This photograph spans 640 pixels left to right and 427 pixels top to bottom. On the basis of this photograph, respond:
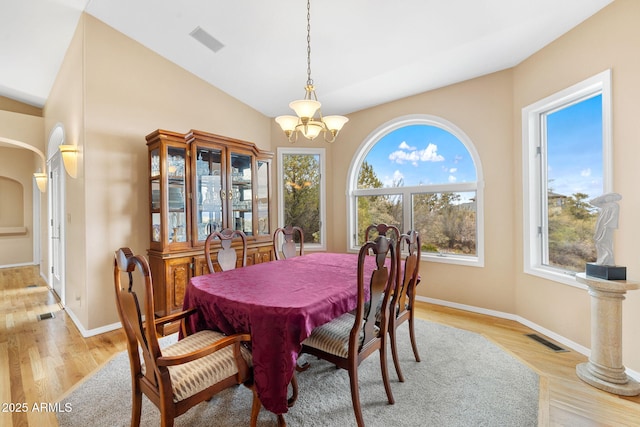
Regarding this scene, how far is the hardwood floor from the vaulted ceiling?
289 cm

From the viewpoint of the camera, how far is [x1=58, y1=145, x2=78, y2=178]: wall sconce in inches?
130

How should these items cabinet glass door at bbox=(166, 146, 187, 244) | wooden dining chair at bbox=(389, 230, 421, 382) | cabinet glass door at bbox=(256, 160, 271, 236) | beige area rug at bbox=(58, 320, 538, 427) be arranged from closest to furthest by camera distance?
beige area rug at bbox=(58, 320, 538, 427) → wooden dining chair at bbox=(389, 230, 421, 382) → cabinet glass door at bbox=(166, 146, 187, 244) → cabinet glass door at bbox=(256, 160, 271, 236)

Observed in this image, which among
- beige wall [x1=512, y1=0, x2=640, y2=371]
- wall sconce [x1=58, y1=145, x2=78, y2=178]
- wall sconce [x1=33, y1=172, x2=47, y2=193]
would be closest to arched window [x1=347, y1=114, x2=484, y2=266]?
beige wall [x1=512, y1=0, x2=640, y2=371]

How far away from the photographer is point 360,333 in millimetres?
1838

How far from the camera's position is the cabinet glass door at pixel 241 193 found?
12.6 ft

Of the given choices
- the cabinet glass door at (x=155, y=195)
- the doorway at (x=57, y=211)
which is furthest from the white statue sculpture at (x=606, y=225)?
the doorway at (x=57, y=211)

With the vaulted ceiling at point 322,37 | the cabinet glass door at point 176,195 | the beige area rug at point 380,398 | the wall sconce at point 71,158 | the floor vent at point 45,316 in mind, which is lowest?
the beige area rug at point 380,398

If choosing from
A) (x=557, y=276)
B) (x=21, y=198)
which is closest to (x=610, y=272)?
(x=557, y=276)

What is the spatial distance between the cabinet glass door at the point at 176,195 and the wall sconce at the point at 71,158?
1060 mm

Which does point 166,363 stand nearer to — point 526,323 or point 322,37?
point 322,37

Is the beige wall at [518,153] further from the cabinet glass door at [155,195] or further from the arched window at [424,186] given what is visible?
the cabinet glass door at [155,195]

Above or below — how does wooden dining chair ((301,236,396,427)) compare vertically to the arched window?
below

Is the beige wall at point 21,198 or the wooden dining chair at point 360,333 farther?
the beige wall at point 21,198

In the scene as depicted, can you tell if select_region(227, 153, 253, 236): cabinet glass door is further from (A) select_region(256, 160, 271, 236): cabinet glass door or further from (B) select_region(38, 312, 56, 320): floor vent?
(B) select_region(38, 312, 56, 320): floor vent
